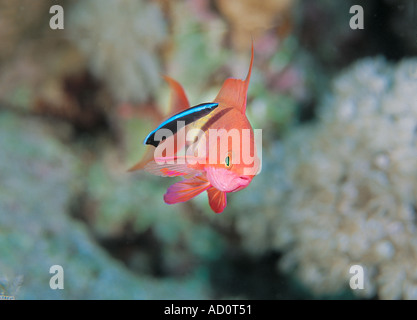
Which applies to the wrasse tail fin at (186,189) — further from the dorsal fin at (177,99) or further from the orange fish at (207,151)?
the dorsal fin at (177,99)

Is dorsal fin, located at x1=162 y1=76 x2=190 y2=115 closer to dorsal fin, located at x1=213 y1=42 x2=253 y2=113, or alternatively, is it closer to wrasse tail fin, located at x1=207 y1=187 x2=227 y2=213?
dorsal fin, located at x1=213 y1=42 x2=253 y2=113

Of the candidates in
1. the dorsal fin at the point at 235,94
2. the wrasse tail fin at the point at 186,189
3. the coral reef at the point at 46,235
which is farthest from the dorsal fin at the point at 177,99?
the coral reef at the point at 46,235

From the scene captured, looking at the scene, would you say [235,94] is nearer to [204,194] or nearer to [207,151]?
[207,151]

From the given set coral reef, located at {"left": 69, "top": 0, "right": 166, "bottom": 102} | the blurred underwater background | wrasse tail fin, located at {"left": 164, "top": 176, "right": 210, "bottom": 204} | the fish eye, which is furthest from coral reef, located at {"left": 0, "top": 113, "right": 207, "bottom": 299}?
the fish eye

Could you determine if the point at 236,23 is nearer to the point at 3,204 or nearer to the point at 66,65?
the point at 66,65
